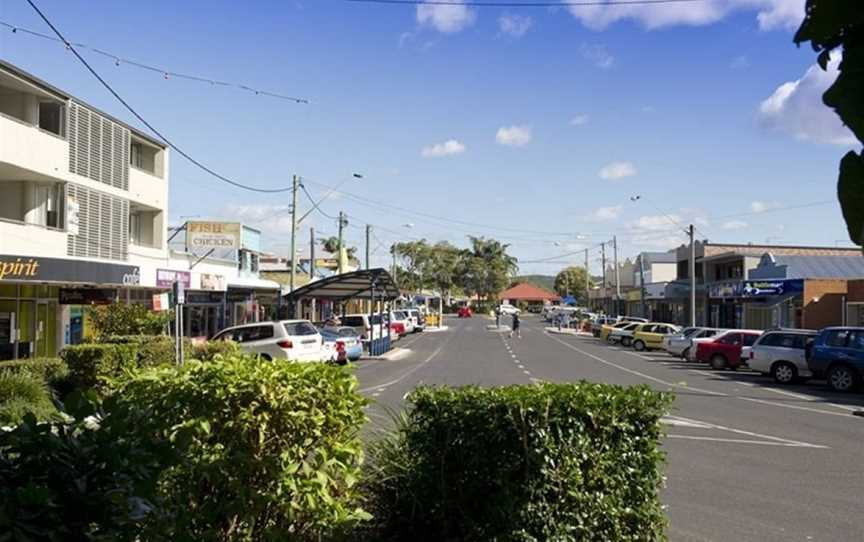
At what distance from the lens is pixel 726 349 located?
98.3 ft

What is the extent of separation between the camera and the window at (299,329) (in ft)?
82.2

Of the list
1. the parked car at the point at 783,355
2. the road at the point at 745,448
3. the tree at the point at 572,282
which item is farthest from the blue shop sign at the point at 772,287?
the tree at the point at 572,282

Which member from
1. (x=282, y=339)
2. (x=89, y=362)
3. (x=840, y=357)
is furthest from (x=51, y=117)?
(x=840, y=357)

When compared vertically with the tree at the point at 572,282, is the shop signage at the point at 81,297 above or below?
below

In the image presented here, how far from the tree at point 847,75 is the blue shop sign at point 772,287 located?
43203mm

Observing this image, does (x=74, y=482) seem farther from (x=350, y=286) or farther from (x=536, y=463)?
(x=350, y=286)

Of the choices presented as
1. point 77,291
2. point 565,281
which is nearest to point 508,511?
point 77,291

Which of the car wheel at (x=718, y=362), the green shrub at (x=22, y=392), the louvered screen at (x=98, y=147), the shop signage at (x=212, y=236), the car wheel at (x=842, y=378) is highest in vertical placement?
the louvered screen at (x=98, y=147)

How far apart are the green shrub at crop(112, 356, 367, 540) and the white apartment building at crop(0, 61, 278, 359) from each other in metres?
17.0

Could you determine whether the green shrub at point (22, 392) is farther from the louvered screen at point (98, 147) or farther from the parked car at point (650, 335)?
the parked car at point (650, 335)

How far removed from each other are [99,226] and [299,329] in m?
8.16

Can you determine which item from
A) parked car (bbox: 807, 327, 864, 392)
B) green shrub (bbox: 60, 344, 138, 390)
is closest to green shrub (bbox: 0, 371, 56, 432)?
green shrub (bbox: 60, 344, 138, 390)

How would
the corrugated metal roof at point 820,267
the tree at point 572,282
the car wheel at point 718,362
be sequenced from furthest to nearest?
the tree at point 572,282 < the corrugated metal roof at point 820,267 < the car wheel at point 718,362

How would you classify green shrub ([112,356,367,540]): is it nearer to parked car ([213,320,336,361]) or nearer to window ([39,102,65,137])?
parked car ([213,320,336,361])
